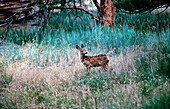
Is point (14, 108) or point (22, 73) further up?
point (22, 73)

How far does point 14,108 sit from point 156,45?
15.3ft

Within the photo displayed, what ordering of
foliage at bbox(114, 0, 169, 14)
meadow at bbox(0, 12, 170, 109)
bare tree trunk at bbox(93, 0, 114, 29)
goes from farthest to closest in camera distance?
foliage at bbox(114, 0, 169, 14) < bare tree trunk at bbox(93, 0, 114, 29) < meadow at bbox(0, 12, 170, 109)

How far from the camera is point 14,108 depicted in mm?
3748

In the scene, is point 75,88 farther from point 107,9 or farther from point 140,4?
point 140,4

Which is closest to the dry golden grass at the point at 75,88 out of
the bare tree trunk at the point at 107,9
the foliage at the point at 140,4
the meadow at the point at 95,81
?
the meadow at the point at 95,81

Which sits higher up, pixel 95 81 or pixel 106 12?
pixel 106 12

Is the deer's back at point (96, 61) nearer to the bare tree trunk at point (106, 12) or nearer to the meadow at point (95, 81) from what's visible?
the meadow at point (95, 81)

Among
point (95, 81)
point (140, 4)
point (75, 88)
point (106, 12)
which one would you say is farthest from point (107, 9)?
point (75, 88)

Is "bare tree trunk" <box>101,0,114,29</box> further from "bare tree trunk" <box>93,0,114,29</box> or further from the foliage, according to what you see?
the foliage

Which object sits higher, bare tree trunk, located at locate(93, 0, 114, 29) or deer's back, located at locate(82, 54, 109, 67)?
bare tree trunk, located at locate(93, 0, 114, 29)

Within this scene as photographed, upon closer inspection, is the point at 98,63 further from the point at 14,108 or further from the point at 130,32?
the point at 130,32

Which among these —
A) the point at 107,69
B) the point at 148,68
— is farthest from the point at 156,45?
the point at 107,69

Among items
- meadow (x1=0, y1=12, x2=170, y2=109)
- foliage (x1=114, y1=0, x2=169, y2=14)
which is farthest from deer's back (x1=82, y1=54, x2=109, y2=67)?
foliage (x1=114, y1=0, x2=169, y2=14)

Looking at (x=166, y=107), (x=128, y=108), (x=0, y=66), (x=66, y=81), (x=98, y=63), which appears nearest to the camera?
(x=166, y=107)
